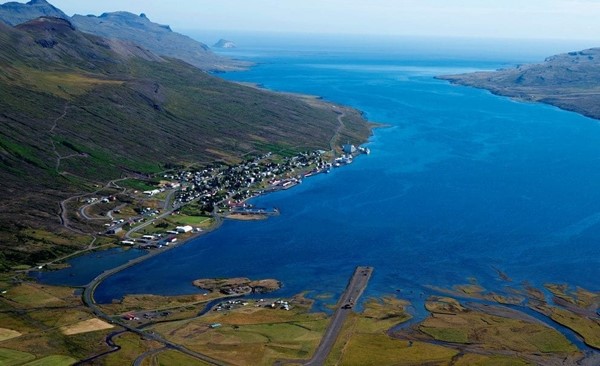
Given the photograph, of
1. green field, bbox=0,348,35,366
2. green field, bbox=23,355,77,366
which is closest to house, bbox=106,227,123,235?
green field, bbox=0,348,35,366

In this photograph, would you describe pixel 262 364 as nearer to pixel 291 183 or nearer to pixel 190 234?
pixel 190 234

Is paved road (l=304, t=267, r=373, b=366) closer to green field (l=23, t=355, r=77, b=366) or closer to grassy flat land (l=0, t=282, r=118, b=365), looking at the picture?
grassy flat land (l=0, t=282, r=118, b=365)

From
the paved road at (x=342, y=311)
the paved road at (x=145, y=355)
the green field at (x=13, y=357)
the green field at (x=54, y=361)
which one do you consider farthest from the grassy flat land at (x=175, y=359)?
the green field at (x=13, y=357)

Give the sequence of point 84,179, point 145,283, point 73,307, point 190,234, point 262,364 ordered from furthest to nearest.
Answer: point 84,179 < point 190,234 < point 145,283 < point 73,307 < point 262,364

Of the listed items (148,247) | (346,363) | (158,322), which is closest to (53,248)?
(148,247)

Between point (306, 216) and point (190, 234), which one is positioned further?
point (306, 216)

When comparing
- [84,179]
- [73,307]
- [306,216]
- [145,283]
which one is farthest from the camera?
[84,179]

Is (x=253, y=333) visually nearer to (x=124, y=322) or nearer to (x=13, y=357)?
Answer: (x=124, y=322)
